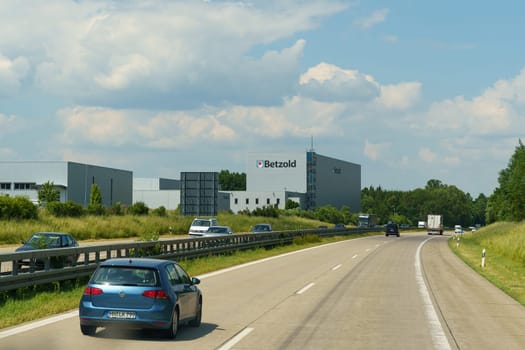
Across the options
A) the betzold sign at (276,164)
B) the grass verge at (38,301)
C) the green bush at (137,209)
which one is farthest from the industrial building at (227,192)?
the grass verge at (38,301)

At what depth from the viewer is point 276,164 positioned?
527 feet

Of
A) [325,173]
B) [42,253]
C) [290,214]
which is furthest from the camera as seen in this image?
[325,173]

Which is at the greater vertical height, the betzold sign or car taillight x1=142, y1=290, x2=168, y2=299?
the betzold sign

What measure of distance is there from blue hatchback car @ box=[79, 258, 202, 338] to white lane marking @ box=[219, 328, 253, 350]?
0.94 m

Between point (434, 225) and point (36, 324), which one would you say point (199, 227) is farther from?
point (434, 225)

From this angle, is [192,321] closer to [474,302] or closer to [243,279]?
[474,302]

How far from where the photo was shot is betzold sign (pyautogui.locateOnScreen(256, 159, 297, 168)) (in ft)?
523

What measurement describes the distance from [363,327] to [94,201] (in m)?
82.6

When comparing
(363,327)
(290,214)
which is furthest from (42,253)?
(290,214)

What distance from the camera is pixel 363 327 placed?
13.4 metres

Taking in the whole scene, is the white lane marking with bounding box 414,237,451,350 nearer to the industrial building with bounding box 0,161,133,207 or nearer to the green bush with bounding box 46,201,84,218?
the green bush with bounding box 46,201,84,218

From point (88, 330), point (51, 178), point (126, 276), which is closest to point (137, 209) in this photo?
point (51, 178)

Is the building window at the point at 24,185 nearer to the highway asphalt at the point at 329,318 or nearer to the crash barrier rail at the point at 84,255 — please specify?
the crash barrier rail at the point at 84,255

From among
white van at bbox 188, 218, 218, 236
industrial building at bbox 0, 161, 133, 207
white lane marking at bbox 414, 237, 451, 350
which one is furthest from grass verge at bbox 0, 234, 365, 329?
industrial building at bbox 0, 161, 133, 207
